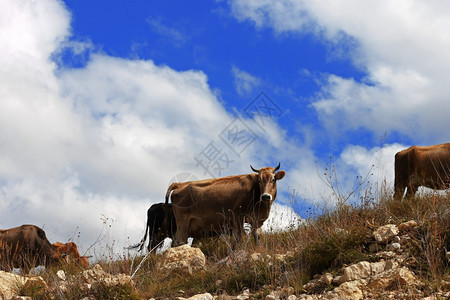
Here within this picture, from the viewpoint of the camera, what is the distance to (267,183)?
13047 millimetres

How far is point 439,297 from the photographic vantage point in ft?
23.4

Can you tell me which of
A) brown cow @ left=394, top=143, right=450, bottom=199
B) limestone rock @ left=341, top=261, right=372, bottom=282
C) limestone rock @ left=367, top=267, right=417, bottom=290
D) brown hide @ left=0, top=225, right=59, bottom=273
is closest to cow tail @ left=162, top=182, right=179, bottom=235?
brown hide @ left=0, top=225, right=59, bottom=273

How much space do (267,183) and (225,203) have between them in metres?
1.29

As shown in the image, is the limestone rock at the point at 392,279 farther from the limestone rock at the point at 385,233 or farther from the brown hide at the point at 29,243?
the brown hide at the point at 29,243

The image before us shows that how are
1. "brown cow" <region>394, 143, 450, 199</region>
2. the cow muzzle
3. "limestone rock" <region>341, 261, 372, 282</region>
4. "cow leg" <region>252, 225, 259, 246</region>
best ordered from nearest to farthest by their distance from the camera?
"limestone rock" <region>341, 261, 372, 282</region> → "cow leg" <region>252, 225, 259, 246</region> → the cow muzzle → "brown cow" <region>394, 143, 450, 199</region>

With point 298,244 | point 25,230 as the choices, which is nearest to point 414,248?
point 298,244

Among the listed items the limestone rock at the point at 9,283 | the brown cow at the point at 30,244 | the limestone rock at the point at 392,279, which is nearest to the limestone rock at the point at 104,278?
the limestone rock at the point at 9,283

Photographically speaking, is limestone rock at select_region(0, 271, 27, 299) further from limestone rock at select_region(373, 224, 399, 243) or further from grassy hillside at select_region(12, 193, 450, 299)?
limestone rock at select_region(373, 224, 399, 243)

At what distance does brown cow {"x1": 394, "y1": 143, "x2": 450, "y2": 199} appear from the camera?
1430 centimetres

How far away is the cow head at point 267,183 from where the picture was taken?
12.9m

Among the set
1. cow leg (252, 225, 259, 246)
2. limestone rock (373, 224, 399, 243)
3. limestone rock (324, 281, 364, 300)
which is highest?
cow leg (252, 225, 259, 246)

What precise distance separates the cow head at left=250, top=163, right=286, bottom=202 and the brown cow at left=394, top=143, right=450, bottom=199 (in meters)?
3.40

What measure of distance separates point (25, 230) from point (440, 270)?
1276 cm

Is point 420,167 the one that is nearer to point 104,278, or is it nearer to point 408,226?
point 408,226
